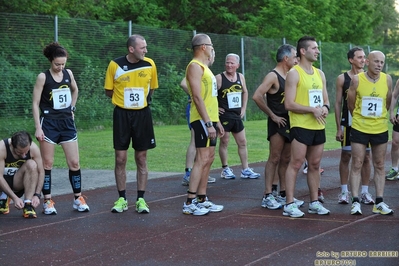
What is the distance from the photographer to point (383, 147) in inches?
362

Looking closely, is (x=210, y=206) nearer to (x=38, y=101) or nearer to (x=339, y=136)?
(x=339, y=136)

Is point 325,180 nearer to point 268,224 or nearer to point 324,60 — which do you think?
point 268,224

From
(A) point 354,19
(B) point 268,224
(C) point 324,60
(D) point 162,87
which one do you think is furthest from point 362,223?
(A) point 354,19

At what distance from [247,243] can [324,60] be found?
2725cm

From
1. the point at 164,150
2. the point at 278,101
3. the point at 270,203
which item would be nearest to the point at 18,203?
the point at 270,203

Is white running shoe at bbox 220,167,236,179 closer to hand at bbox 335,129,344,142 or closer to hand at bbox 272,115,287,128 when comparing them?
hand at bbox 335,129,344,142

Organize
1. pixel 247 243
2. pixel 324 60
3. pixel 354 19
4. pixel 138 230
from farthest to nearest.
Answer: pixel 354 19, pixel 324 60, pixel 138 230, pixel 247 243

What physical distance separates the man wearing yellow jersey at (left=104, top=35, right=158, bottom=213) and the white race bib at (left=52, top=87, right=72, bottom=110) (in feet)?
1.66

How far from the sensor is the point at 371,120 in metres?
9.13

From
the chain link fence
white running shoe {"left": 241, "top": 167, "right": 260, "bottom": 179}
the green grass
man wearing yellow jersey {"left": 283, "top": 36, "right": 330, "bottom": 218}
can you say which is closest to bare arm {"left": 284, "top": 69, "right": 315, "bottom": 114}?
man wearing yellow jersey {"left": 283, "top": 36, "right": 330, "bottom": 218}

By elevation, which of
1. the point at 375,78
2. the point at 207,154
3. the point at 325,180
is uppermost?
the point at 375,78

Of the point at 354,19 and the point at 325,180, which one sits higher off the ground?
the point at 354,19

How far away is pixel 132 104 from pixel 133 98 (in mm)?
74

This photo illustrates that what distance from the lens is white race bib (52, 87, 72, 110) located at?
372 inches
